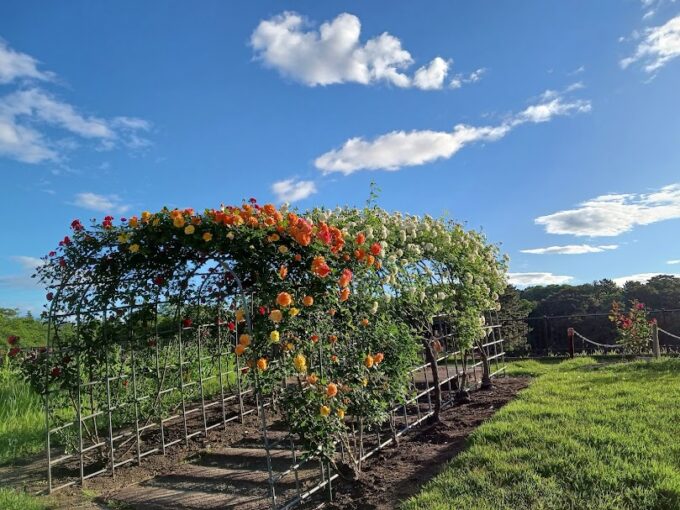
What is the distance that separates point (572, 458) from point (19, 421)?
264 inches

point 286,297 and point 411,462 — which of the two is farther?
point 411,462

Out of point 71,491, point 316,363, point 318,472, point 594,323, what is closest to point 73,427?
point 71,491

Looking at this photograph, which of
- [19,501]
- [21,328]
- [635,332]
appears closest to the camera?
[19,501]

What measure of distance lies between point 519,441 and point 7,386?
791 cm

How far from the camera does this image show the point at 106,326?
4906mm

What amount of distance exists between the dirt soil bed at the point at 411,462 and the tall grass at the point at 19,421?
3546mm

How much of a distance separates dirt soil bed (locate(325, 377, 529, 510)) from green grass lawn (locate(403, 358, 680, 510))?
20 centimetres

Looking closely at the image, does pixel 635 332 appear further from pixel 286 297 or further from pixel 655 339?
pixel 286 297

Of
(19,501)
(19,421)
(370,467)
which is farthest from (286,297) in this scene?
(19,421)

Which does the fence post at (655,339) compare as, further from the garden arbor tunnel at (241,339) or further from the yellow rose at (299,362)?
the yellow rose at (299,362)

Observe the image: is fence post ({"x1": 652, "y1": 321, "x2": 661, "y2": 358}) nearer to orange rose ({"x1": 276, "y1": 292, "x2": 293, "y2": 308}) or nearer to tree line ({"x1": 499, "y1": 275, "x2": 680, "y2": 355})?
tree line ({"x1": 499, "y1": 275, "x2": 680, "y2": 355})

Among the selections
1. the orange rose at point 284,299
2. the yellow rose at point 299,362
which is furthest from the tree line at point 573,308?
the orange rose at point 284,299

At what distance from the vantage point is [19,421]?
6.77 m

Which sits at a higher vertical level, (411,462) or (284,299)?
(284,299)
